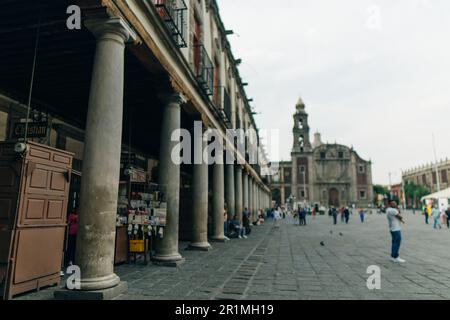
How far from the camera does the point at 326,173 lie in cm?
7712

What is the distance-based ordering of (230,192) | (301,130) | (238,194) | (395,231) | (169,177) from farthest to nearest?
(301,130) → (238,194) → (230,192) → (395,231) → (169,177)

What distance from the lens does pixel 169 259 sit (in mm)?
7012

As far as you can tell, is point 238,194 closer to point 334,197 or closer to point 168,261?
point 168,261

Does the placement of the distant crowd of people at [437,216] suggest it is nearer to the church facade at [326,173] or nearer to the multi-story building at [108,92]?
the multi-story building at [108,92]

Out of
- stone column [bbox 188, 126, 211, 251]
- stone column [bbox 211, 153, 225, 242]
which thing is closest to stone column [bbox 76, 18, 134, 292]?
stone column [bbox 188, 126, 211, 251]

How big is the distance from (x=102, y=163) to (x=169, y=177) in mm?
3005

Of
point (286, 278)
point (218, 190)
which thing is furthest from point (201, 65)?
point (286, 278)

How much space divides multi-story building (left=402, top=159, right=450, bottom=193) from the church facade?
17052 mm

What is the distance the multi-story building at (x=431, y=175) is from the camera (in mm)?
80562

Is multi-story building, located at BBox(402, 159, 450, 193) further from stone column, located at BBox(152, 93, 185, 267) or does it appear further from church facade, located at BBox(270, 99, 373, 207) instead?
stone column, located at BBox(152, 93, 185, 267)
